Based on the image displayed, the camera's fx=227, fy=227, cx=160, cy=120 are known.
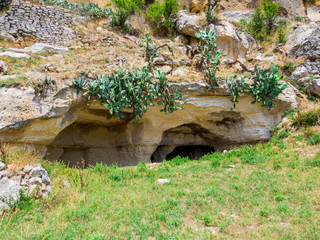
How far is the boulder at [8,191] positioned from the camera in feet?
13.8

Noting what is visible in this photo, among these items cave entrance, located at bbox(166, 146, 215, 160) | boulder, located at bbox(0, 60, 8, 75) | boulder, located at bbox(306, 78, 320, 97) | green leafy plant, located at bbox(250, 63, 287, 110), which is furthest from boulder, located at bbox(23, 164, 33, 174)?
boulder, located at bbox(306, 78, 320, 97)

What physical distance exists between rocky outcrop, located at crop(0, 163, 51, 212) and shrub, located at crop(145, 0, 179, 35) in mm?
12268

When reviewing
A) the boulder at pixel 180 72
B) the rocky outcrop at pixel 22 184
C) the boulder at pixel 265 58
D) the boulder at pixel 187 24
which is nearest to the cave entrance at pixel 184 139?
the boulder at pixel 180 72

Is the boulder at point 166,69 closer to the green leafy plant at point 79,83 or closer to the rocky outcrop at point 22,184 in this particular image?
the green leafy plant at point 79,83

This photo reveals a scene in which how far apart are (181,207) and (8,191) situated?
3.38 metres

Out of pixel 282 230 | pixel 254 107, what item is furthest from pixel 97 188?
pixel 254 107

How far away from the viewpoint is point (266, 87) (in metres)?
9.27

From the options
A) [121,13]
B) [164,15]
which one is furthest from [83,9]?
[164,15]

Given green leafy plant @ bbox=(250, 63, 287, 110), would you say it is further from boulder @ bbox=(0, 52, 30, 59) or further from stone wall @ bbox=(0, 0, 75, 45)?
stone wall @ bbox=(0, 0, 75, 45)

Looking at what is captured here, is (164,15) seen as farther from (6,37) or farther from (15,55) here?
(15,55)

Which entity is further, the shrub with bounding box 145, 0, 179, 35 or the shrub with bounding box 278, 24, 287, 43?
the shrub with bounding box 145, 0, 179, 35

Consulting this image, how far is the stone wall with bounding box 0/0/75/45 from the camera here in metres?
11.1

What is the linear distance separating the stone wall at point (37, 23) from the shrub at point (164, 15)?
208 inches

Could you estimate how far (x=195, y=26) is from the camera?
45.6 ft
